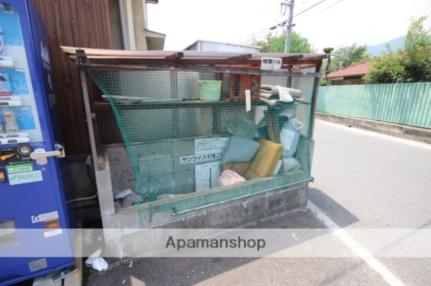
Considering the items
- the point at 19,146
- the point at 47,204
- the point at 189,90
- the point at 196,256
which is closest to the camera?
the point at 19,146

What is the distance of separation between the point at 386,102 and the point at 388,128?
3.83ft

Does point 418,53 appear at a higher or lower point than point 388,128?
higher

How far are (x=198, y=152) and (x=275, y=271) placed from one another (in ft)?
5.36

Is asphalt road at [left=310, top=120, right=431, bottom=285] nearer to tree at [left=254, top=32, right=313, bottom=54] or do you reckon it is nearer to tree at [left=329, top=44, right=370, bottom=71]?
tree at [left=254, top=32, right=313, bottom=54]

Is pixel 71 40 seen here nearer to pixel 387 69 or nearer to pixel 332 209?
pixel 332 209

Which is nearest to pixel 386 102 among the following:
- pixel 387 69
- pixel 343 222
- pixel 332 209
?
pixel 387 69

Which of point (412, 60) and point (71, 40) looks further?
point (412, 60)

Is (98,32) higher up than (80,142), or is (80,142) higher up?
(98,32)

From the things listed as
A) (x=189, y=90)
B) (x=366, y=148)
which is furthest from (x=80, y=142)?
(x=366, y=148)

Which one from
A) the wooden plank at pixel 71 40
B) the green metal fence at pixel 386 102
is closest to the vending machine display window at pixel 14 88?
the wooden plank at pixel 71 40

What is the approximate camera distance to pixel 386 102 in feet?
25.7

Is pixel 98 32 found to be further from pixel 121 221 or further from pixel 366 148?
pixel 366 148

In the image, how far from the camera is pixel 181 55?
1814 mm

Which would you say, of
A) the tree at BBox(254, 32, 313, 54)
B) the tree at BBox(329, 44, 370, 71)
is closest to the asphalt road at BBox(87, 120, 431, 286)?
the tree at BBox(254, 32, 313, 54)
